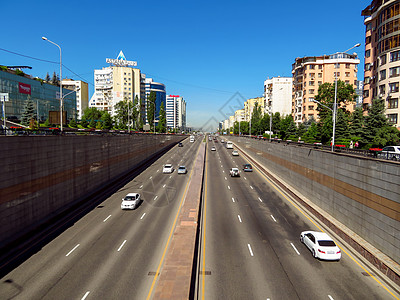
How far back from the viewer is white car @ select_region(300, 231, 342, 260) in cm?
1744

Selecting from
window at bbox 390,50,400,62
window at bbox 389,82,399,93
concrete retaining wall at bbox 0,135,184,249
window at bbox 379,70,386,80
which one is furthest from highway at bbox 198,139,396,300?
window at bbox 379,70,386,80

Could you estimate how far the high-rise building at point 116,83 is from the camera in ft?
515

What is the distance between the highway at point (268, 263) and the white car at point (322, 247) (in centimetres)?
51

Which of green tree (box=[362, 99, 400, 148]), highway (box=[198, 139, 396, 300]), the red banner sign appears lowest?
highway (box=[198, 139, 396, 300])

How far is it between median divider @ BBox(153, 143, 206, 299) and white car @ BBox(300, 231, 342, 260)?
897cm

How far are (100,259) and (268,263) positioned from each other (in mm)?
11888

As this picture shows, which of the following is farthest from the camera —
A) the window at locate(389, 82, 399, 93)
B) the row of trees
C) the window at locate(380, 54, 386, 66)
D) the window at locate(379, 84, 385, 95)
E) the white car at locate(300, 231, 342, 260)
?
the window at locate(379, 84, 385, 95)

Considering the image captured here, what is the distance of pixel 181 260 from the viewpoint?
1616 cm

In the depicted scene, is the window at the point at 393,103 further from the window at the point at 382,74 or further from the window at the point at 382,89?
the window at the point at 382,74

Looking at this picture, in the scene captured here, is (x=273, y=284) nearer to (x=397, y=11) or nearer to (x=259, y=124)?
(x=397, y=11)

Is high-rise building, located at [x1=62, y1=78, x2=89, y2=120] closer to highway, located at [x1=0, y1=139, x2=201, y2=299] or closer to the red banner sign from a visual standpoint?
the red banner sign

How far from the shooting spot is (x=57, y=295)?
13383 mm

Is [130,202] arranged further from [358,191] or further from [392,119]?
[392,119]

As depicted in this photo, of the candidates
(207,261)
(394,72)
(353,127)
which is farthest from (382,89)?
(207,261)
